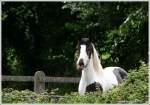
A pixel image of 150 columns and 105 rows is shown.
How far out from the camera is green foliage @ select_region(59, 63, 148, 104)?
8297mm

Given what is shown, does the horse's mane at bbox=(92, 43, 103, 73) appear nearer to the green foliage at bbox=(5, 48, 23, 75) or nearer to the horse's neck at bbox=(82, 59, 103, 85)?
the horse's neck at bbox=(82, 59, 103, 85)

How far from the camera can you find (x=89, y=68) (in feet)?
35.9

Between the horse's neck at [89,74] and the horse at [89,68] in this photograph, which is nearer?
the horse at [89,68]

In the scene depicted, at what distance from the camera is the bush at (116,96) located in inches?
327

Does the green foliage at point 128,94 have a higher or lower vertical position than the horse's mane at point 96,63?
lower

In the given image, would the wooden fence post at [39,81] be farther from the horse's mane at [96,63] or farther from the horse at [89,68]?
the horse's mane at [96,63]

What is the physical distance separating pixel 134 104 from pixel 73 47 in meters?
14.7

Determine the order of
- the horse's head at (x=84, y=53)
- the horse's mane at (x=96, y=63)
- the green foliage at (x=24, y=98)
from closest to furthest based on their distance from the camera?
the green foliage at (x=24, y=98), the horse's head at (x=84, y=53), the horse's mane at (x=96, y=63)

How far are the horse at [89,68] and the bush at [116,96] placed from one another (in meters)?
1.81

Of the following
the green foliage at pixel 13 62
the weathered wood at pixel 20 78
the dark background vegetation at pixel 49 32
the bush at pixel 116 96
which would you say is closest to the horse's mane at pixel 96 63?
the bush at pixel 116 96

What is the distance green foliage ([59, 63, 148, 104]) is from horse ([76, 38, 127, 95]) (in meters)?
1.87

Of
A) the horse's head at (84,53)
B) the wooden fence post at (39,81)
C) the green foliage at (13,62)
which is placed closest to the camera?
the horse's head at (84,53)

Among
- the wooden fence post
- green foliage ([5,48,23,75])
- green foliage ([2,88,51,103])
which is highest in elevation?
green foliage ([5,48,23,75])

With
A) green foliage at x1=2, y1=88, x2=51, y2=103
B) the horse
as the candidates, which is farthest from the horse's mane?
green foliage at x1=2, y1=88, x2=51, y2=103
